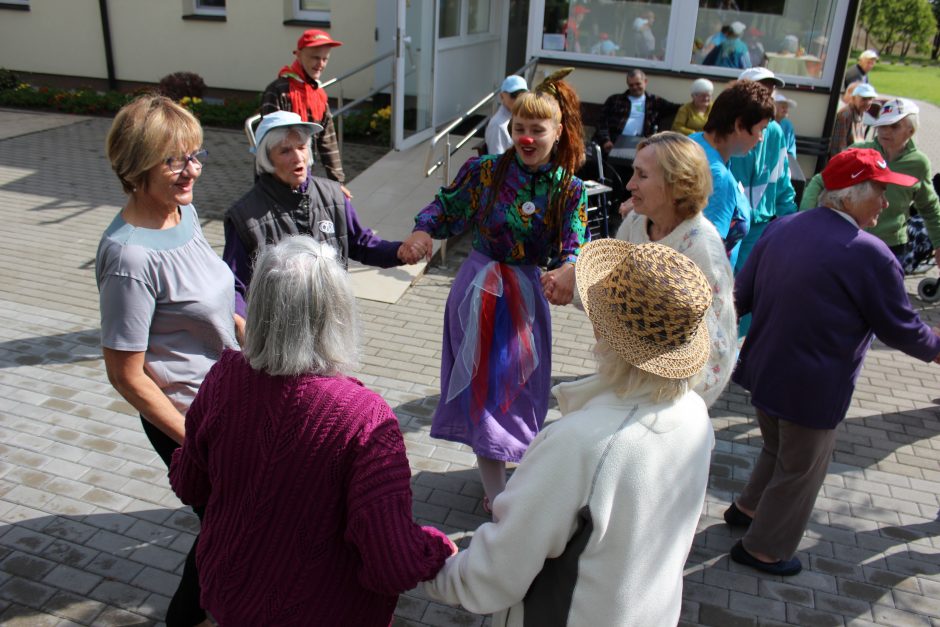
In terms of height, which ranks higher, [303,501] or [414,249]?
[414,249]

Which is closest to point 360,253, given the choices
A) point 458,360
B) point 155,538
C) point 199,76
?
point 458,360

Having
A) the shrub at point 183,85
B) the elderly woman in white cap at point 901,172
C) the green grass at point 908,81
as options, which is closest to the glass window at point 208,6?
the shrub at point 183,85

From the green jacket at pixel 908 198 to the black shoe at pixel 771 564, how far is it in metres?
2.43

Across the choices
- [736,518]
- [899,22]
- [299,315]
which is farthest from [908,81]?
[299,315]

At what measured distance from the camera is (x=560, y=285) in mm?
3031

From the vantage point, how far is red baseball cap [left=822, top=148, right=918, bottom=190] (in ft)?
9.66

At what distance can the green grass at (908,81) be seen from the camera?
963 inches

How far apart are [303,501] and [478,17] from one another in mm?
10873

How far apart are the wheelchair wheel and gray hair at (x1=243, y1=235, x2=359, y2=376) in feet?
21.6

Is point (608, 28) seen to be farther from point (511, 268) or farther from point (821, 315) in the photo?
point (821, 315)

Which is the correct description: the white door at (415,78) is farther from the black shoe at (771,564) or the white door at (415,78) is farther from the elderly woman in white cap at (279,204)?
the black shoe at (771,564)

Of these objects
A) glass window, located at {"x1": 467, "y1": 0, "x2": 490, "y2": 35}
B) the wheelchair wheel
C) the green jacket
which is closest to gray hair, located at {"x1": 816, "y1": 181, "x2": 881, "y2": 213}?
the green jacket

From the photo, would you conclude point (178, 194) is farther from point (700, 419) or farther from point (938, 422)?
point (938, 422)

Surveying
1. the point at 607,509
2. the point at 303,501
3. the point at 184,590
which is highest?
the point at 607,509
